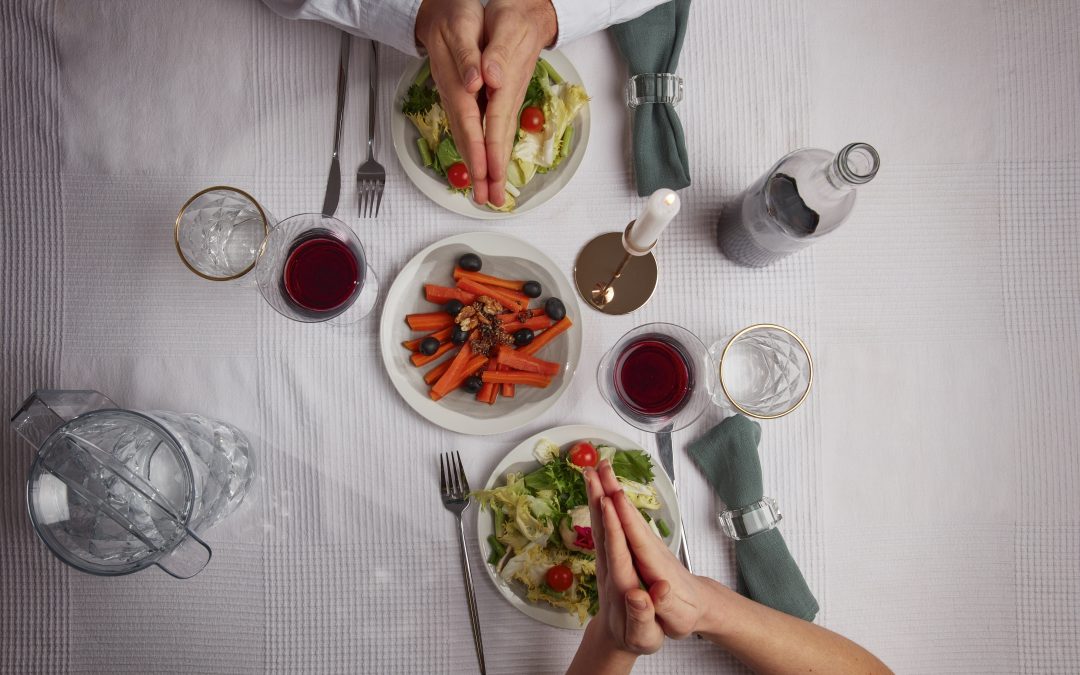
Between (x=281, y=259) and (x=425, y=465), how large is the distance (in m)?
0.43

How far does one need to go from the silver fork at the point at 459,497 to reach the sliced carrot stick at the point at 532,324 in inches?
9.6

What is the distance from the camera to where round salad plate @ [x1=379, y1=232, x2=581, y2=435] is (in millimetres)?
1036

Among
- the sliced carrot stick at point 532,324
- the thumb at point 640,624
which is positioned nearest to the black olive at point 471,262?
the sliced carrot stick at point 532,324

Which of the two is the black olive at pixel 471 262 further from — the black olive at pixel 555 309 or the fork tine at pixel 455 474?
the fork tine at pixel 455 474

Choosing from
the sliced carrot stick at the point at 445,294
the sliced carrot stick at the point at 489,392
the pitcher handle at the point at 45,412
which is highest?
the sliced carrot stick at the point at 445,294

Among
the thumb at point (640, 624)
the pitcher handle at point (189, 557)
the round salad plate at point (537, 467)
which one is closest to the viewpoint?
the thumb at point (640, 624)

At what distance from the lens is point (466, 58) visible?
886 millimetres

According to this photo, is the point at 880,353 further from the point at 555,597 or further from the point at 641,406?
the point at 555,597

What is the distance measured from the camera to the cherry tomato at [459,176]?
102 cm

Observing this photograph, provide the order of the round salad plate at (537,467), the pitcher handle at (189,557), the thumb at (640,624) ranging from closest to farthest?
1. the thumb at (640,624)
2. the pitcher handle at (189,557)
3. the round salad plate at (537,467)

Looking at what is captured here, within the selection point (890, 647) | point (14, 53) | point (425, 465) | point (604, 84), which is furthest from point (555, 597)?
point (14, 53)

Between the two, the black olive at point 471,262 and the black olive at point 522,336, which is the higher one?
the black olive at point 471,262

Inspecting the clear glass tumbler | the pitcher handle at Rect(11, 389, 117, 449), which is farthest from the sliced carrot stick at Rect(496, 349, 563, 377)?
the pitcher handle at Rect(11, 389, 117, 449)

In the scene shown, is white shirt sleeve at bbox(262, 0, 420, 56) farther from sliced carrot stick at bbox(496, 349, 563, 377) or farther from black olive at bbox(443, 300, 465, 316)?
sliced carrot stick at bbox(496, 349, 563, 377)
